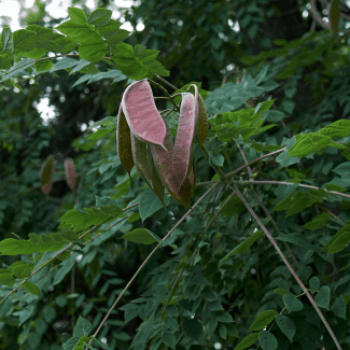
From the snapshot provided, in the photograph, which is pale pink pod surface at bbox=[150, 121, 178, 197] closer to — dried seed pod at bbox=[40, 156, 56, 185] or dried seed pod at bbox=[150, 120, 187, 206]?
dried seed pod at bbox=[150, 120, 187, 206]

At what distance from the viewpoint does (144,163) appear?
0.67 m

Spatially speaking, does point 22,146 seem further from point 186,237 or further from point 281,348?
point 281,348

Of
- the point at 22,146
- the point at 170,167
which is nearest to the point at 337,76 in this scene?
the point at 170,167

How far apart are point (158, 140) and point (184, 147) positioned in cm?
5

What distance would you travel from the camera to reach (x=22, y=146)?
294 centimetres

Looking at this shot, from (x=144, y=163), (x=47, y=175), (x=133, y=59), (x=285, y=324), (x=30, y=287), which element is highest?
(x=133, y=59)

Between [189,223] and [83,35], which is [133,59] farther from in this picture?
[189,223]

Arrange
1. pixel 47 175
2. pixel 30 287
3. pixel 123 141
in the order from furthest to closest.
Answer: pixel 47 175 < pixel 30 287 < pixel 123 141

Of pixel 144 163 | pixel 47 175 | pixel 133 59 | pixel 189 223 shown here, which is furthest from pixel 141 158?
pixel 47 175

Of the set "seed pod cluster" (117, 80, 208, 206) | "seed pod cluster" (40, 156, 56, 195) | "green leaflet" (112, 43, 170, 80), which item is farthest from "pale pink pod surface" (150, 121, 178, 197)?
"seed pod cluster" (40, 156, 56, 195)

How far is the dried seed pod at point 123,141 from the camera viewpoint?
27.5 inches

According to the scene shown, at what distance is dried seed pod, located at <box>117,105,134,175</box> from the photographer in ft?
2.29

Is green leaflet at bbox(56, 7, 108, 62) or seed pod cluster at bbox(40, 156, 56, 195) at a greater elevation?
green leaflet at bbox(56, 7, 108, 62)

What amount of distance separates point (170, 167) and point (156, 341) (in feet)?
2.10
